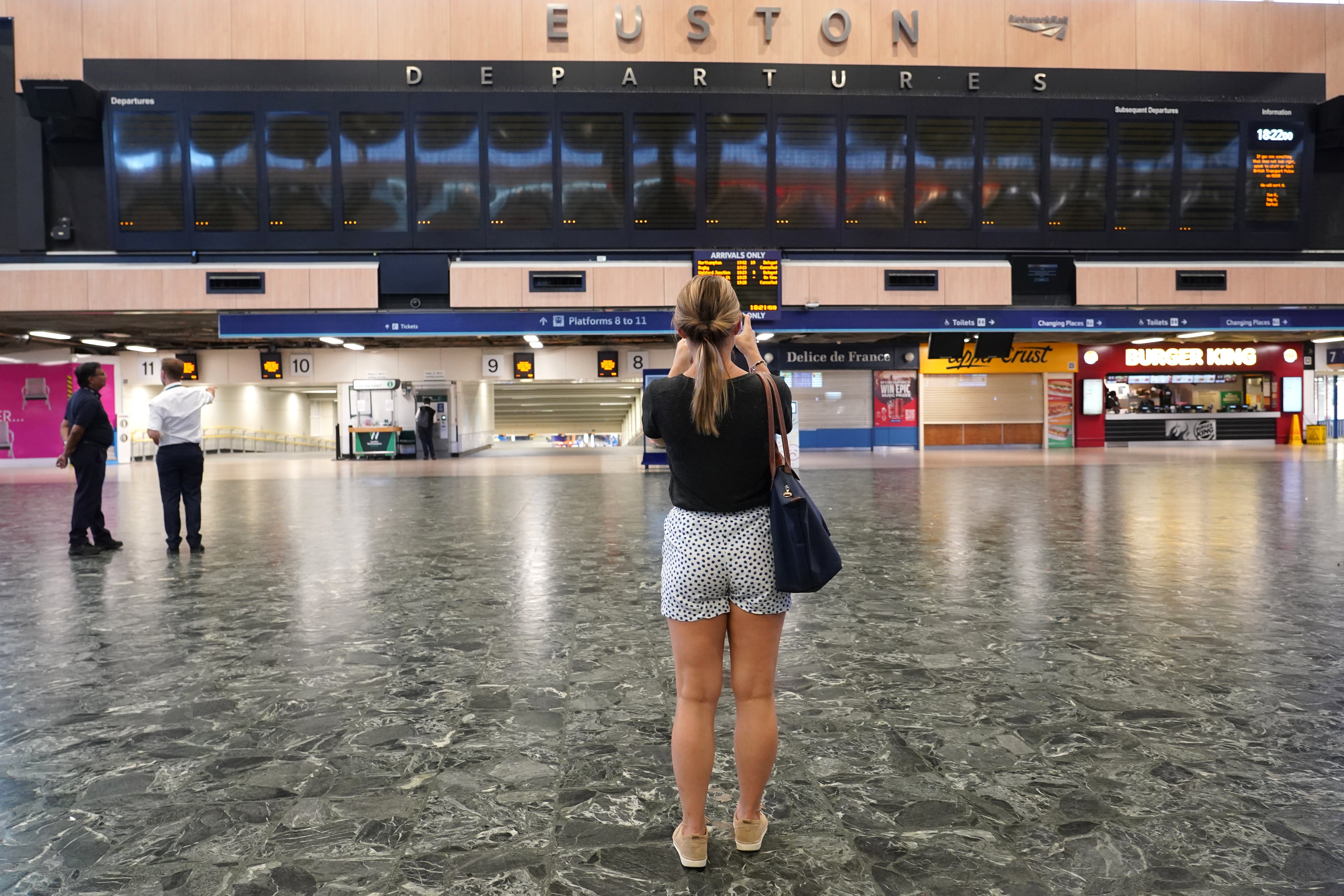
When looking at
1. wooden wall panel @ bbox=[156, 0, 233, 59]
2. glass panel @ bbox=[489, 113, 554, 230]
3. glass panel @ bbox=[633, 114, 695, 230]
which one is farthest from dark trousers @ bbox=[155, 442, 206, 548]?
wooden wall panel @ bbox=[156, 0, 233, 59]

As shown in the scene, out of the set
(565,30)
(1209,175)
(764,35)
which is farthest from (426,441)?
(1209,175)

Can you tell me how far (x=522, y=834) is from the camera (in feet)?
8.21

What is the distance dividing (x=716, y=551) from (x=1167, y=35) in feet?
54.8

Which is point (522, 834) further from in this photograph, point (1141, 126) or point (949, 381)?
point (949, 381)

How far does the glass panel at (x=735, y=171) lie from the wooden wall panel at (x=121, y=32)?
29.9 ft

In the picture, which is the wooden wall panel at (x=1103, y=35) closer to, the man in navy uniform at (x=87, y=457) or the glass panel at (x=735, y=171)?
the glass panel at (x=735, y=171)

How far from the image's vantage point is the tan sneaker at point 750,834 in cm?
239

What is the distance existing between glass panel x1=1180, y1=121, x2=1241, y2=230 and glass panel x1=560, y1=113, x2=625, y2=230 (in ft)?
30.3

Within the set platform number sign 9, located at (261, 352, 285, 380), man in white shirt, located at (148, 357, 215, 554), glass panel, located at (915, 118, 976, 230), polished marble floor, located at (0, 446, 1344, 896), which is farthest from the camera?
platform number sign 9, located at (261, 352, 285, 380)

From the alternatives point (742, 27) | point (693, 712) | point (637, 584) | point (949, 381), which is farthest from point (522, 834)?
point (949, 381)

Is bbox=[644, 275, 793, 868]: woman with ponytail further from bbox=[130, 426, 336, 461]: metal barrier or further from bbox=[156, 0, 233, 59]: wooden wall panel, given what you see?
bbox=[130, 426, 336, 461]: metal barrier

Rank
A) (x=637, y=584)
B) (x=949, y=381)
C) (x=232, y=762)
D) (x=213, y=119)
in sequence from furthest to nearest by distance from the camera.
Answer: (x=949, y=381)
(x=213, y=119)
(x=637, y=584)
(x=232, y=762)

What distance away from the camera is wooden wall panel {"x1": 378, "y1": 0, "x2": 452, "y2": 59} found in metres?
13.8

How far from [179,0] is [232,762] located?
15.0 m
